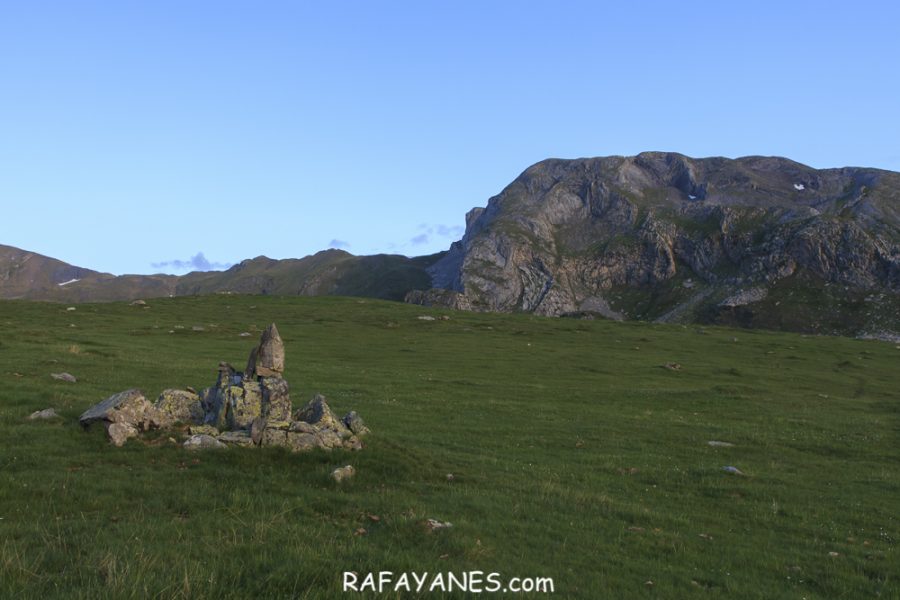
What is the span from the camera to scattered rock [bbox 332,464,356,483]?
16.9 m

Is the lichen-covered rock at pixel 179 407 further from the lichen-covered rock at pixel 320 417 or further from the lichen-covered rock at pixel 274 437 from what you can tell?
the lichen-covered rock at pixel 274 437

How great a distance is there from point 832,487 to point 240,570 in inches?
917

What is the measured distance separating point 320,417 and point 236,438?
296 centimetres

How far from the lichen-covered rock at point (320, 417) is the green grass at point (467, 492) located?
1.55 meters

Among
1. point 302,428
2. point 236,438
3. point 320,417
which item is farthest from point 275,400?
point 236,438

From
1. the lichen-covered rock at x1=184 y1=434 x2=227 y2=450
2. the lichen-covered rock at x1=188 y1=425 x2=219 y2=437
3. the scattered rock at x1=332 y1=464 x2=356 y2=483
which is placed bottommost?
the scattered rock at x1=332 y1=464 x2=356 y2=483

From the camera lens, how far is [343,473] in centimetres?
1712

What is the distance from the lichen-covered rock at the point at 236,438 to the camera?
62.0ft

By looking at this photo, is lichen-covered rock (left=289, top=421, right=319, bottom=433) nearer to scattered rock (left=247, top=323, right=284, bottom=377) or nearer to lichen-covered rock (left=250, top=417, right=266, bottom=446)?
lichen-covered rock (left=250, top=417, right=266, bottom=446)

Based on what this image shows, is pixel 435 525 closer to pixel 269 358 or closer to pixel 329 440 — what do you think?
pixel 329 440

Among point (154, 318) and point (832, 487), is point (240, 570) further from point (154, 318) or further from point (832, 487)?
point (154, 318)

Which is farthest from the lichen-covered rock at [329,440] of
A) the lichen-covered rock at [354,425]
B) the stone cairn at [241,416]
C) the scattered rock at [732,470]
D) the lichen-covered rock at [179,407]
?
the scattered rock at [732,470]

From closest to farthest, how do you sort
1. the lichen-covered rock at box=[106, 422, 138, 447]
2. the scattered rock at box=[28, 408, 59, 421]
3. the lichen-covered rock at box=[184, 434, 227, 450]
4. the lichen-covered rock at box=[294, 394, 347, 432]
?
1. the lichen-covered rock at box=[184, 434, 227, 450]
2. the lichen-covered rock at box=[106, 422, 138, 447]
3. the lichen-covered rock at box=[294, 394, 347, 432]
4. the scattered rock at box=[28, 408, 59, 421]

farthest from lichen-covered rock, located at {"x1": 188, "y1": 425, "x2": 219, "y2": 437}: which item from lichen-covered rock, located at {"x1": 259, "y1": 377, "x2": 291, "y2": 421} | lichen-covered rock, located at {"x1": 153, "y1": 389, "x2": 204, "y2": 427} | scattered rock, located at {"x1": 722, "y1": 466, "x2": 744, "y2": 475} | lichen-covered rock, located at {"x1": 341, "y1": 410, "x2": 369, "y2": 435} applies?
scattered rock, located at {"x1": 722, "y1": 466, "x2": 744, "y2": 475}
